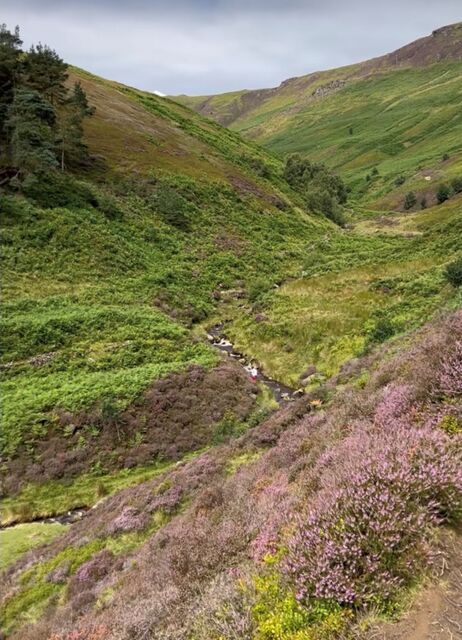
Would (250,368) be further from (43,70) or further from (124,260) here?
(43,70)

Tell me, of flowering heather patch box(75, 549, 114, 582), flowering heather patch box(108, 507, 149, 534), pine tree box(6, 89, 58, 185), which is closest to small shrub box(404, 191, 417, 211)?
pine tree box(6, 89, 58, 185)

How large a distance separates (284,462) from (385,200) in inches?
4744

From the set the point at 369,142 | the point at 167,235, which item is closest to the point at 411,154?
the point at 369,142

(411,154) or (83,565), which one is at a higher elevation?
(411,154)

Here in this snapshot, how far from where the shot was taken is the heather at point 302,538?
530 centimetres

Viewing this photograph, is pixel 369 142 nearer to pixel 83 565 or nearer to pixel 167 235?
pixel 167 235

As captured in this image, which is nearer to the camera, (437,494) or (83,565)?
(437,494)

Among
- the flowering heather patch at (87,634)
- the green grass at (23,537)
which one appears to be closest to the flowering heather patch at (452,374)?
the flowering heather patch at (87,634)

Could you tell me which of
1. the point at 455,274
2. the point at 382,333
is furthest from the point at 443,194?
the point at 382,333

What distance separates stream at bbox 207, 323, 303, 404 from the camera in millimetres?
27422

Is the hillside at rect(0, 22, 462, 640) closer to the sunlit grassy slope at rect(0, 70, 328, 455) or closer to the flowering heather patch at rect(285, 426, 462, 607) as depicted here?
the flowering heather patch at rect(285, 426, 462, 607)

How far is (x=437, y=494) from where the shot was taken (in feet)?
19.1

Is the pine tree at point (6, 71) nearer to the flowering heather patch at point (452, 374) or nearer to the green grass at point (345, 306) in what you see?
the green grass at point (345, 306)

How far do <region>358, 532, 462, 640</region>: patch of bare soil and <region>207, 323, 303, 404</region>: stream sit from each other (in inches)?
843
